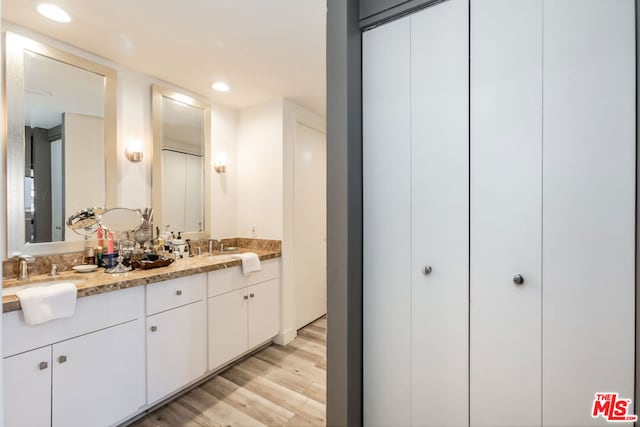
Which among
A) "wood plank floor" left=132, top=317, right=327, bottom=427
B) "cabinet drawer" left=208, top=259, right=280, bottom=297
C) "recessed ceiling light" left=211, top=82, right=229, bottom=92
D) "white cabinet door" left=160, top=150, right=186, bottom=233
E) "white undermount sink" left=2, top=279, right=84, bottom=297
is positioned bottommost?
"wood plank floor" left=132, top=317, right=327, bottom=427

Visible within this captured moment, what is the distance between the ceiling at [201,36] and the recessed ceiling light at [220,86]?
2.5 inches

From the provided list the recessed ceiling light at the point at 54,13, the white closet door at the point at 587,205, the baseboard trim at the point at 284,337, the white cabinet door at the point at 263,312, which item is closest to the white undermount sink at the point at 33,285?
the white cabinet door at the point at 263,312

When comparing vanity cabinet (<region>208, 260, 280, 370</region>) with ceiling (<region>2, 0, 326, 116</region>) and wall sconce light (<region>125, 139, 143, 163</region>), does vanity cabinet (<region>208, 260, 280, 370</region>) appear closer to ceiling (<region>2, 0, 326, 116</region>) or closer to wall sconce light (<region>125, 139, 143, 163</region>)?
wall sconce light (<region>125, 139, 143, 163</region>)

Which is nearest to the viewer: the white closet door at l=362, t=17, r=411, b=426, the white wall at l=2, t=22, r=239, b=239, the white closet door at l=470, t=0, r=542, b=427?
the white closet door at l=470, t=0, r=542, b=427

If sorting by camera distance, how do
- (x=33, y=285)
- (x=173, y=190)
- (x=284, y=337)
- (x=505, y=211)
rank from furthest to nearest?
(x=284, y=337) < (x=173, y=190) < (x=33, y=285) < (x=505, y=211)

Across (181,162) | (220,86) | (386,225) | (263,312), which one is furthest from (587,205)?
(181,162)

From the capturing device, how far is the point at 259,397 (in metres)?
2.14

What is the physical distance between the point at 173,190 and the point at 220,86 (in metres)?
1.03

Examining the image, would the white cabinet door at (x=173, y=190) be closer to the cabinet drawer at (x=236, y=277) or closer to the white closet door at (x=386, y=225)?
the cabinet drawer at (x=236, y=277)

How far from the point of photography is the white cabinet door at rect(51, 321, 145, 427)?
1535mm

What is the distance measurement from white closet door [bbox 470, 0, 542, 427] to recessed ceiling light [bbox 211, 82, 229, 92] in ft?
6.80

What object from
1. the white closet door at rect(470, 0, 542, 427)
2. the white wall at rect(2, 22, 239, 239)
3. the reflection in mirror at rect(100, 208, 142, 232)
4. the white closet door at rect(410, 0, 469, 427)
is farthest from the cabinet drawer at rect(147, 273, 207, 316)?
the white closet door at rect(470, 0, 542, 427)

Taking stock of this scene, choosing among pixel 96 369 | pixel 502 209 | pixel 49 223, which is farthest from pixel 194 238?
pixel 502 209

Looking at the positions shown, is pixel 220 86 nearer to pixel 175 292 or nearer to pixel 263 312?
pixel 175 292
